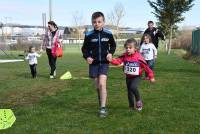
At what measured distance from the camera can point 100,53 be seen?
788 centimetres

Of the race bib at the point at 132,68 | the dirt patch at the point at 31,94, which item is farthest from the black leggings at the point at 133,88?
the dirt patch at the point at 31,94

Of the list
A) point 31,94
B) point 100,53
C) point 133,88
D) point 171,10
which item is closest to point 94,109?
point 133,88

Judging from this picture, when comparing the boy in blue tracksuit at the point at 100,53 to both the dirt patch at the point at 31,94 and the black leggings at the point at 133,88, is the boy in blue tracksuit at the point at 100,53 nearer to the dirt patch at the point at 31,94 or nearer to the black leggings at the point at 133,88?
the black leggings at the point at 133,88

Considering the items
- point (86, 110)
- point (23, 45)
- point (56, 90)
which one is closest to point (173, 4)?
point (23, 45)

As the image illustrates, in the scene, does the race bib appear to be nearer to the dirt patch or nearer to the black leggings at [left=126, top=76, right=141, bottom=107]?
the black leggings at [left=126, top=76, right=141, bottom=107]

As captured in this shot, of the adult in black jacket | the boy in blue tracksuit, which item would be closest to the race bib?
the boy in blue tracksuit

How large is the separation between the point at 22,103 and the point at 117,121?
2.77 metres

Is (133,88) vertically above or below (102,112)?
above

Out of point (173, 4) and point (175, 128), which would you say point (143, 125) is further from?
point (173, 4)

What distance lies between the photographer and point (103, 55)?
7883 millimetres

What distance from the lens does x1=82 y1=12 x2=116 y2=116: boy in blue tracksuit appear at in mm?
7805

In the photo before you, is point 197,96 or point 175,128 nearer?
point 175,128

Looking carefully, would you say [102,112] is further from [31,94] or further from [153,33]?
[153,33]

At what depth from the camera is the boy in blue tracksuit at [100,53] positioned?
7805mm
